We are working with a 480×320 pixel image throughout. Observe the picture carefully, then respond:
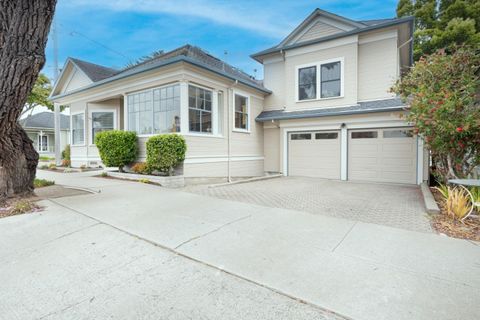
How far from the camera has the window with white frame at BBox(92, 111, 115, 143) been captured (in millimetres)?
13422

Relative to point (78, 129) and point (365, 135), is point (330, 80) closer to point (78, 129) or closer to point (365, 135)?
point (365, 135)

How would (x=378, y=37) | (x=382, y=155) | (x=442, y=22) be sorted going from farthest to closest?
(x=442, y=22) < (x=378, y=37) < (x=382, y=155)

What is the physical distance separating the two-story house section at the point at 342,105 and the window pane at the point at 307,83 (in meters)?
0.05

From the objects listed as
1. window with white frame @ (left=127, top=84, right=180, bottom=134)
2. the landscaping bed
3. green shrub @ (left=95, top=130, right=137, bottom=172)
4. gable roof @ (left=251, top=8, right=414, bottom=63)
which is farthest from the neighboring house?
the landscaping bed

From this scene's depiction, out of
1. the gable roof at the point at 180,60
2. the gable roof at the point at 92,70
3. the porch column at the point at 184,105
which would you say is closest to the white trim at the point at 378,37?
the gable roof at the point at 180,60

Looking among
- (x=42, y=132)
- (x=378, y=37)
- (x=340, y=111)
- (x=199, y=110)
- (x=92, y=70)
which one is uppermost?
(x=378, y=37)

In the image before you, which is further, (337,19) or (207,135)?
(337,19)

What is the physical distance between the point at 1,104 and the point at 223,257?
546 cm

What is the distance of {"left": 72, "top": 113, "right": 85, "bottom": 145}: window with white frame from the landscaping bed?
15329mm

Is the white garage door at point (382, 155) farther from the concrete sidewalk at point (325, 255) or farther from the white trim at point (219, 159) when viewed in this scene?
the concrete sidewalk at point (325, 255)

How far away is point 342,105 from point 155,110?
312 inches

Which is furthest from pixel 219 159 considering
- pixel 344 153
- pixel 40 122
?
pixel 40 122

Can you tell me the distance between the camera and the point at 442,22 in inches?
659

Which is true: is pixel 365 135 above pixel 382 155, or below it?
above
